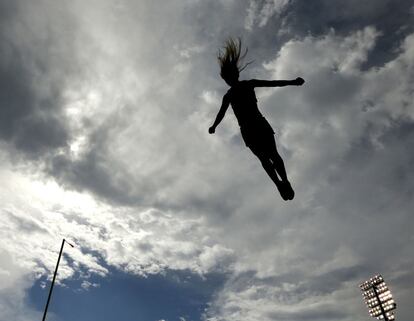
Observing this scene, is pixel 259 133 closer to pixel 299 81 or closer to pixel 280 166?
pixel 280 166

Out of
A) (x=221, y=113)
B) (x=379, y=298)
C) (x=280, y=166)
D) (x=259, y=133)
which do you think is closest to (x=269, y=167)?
(x=280, y=166)

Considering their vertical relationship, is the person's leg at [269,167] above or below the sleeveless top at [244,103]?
below

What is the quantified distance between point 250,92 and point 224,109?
→ 0.61m

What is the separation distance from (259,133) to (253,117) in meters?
0.27

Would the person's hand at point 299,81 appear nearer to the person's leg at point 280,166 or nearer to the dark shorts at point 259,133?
the dark shorts at point 259,133

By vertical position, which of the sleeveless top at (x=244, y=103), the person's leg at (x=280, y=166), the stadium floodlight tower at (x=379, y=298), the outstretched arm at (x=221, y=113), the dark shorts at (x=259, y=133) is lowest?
the person's leg at (x=280, y=166)

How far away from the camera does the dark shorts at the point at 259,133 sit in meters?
→ 4.95

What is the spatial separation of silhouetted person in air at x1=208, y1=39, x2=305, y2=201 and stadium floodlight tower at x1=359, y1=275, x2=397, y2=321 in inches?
1454

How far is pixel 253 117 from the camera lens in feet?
16.5

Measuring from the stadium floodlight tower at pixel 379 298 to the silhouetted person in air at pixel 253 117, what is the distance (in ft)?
121

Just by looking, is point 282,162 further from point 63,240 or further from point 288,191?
point 63,240

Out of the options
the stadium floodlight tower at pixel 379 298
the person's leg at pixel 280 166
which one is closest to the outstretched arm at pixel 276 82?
the person's leg at pixel 280 166

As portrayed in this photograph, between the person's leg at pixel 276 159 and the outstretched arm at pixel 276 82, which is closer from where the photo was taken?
the outstretched arm at pixel 276 82

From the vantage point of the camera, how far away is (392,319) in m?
34.8
